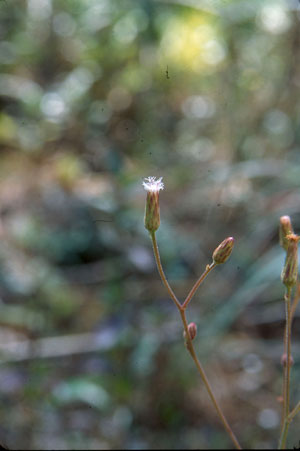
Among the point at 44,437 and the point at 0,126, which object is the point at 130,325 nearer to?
the point at 44,437

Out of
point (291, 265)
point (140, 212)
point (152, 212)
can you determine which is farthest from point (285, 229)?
point (140, 212)

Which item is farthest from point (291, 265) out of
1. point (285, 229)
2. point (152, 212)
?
point (152, 212)

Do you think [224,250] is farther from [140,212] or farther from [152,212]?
[140,212]

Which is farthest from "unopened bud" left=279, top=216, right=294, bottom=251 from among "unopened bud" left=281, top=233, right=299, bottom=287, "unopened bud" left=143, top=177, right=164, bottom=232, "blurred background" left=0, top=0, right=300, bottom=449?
"blurred background" left=0, top=0, right=300, bottom=449

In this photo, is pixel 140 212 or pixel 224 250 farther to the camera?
pixel 140 212

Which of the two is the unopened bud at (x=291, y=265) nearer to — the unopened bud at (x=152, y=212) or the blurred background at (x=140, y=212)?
the unopened bud at (x=152, y=212)

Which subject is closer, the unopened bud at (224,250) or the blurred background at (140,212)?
the unopened bud at (224,250)

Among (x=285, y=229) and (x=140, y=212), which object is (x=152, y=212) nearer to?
(x=285, y=229)

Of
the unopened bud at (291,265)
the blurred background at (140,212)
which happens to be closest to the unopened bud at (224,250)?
the unopened bud at (291,265)

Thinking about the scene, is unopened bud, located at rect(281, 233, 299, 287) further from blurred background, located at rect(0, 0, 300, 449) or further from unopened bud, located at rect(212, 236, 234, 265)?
blurred background, located at rect(0, 0, 300, 449)
